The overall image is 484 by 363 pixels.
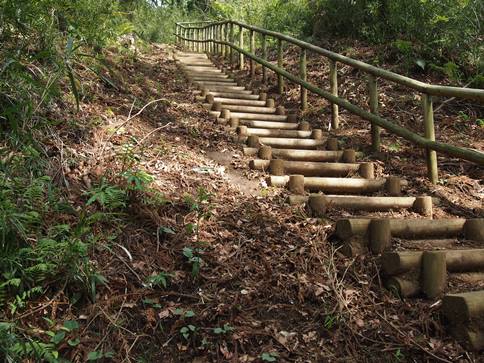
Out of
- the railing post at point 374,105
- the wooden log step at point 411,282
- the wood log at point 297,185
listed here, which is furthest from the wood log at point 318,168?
the wooden log step at point 411,282

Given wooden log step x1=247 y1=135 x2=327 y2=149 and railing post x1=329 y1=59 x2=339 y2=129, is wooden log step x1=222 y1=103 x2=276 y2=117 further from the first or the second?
wooden log step x1=247 y1=135 x2=327 y2=149

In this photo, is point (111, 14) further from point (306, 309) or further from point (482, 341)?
point (482, 341)

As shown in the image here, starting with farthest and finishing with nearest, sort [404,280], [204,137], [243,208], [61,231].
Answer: [204,137], [243,208], [404,280], [61,231]

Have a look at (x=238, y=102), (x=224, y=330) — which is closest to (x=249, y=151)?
(x=238, y=102)

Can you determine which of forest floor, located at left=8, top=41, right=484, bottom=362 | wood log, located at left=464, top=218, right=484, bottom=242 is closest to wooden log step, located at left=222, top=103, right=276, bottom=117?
forest floor, located at left=8, top=41, right=484, bottom=362

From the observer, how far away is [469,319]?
10.1 feet

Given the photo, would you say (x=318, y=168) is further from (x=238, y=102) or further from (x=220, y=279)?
(x=238, y=102)

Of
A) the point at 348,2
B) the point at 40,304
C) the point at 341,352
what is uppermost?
the point at 348,2

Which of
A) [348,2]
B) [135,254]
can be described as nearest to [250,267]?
[135,254]

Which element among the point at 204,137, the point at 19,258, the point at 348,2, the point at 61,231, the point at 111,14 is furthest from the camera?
the point at 348,2

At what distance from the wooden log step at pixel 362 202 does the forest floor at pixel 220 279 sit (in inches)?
4.7

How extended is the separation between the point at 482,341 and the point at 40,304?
275cm

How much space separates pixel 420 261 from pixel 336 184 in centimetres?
184

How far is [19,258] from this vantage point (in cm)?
299
